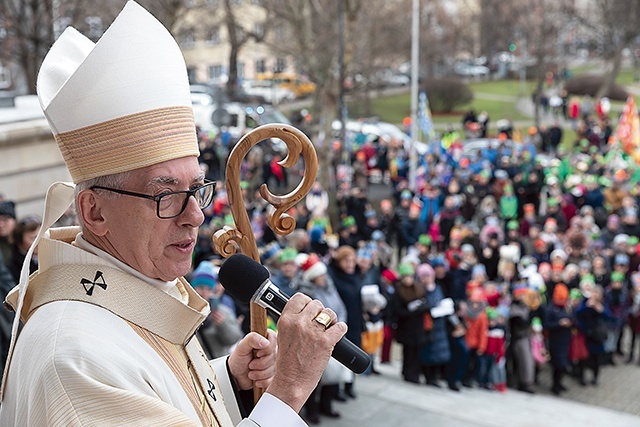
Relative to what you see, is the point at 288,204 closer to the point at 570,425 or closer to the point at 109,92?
the point at 109,92

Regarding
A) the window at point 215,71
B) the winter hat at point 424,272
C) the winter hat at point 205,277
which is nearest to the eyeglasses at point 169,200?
the winter hat at point 205,277

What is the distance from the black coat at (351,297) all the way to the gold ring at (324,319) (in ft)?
23.8

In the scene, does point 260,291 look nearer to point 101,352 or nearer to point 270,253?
point 101,352

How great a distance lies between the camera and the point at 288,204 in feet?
8.03

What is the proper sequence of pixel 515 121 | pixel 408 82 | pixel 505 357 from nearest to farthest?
pixel 505 357
pixel 515 121
pixel 408 82

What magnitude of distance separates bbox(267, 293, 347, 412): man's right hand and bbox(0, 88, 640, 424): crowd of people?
3.65 metres

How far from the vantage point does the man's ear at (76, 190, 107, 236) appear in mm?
2066

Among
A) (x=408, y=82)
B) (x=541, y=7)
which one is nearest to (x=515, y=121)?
(x=541, y=7)

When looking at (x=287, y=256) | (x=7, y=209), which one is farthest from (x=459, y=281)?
(x=7, y=209)

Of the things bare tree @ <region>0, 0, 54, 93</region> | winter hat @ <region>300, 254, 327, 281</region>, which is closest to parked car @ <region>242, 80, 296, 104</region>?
bare tree @ <region>0, 0, 54, 93</region>

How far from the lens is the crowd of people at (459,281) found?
828 centimetres

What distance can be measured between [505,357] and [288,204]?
8586 millimetres

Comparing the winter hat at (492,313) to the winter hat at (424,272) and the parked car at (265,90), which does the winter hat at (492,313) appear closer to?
the winter hat at (424,272)

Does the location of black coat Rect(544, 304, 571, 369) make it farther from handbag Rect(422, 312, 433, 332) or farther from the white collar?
the white collar
